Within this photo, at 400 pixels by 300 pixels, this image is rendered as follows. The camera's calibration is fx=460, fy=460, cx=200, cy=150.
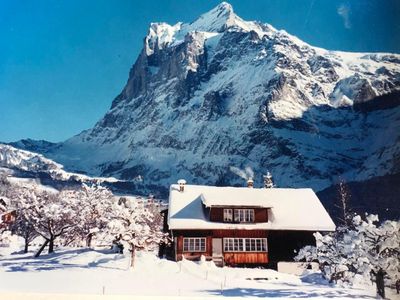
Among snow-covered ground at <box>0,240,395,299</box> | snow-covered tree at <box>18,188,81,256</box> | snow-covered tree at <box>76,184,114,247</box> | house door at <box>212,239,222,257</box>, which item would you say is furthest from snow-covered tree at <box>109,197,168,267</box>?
snow-covered tree at <box>18,188,81,256</box>

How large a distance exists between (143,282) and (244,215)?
7.06m

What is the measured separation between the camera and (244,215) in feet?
54.7

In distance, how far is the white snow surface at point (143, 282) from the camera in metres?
9.56

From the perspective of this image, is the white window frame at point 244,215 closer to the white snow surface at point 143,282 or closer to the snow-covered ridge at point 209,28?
the white snow surface at point 143,282

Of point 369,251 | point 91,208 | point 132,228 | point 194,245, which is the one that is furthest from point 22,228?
point 369,251

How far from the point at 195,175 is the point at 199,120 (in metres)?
31.5

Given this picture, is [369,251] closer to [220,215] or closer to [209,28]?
[220,215]

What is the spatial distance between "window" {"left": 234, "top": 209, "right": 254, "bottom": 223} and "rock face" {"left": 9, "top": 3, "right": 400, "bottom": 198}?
53051mm

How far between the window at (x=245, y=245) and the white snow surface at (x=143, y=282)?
261 cm

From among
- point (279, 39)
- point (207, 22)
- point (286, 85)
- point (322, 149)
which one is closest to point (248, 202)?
point (322, 149)

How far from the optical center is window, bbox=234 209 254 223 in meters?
16.6

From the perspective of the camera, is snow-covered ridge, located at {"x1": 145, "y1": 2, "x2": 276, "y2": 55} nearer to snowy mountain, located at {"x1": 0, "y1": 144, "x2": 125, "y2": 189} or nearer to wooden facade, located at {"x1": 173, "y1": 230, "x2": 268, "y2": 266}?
snowy mountain, located at {"x1": 0, "y1": 144, "x2": 125, "y2": 189}

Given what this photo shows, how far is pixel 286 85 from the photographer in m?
128

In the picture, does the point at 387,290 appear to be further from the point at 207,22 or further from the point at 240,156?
the point at 207,22
